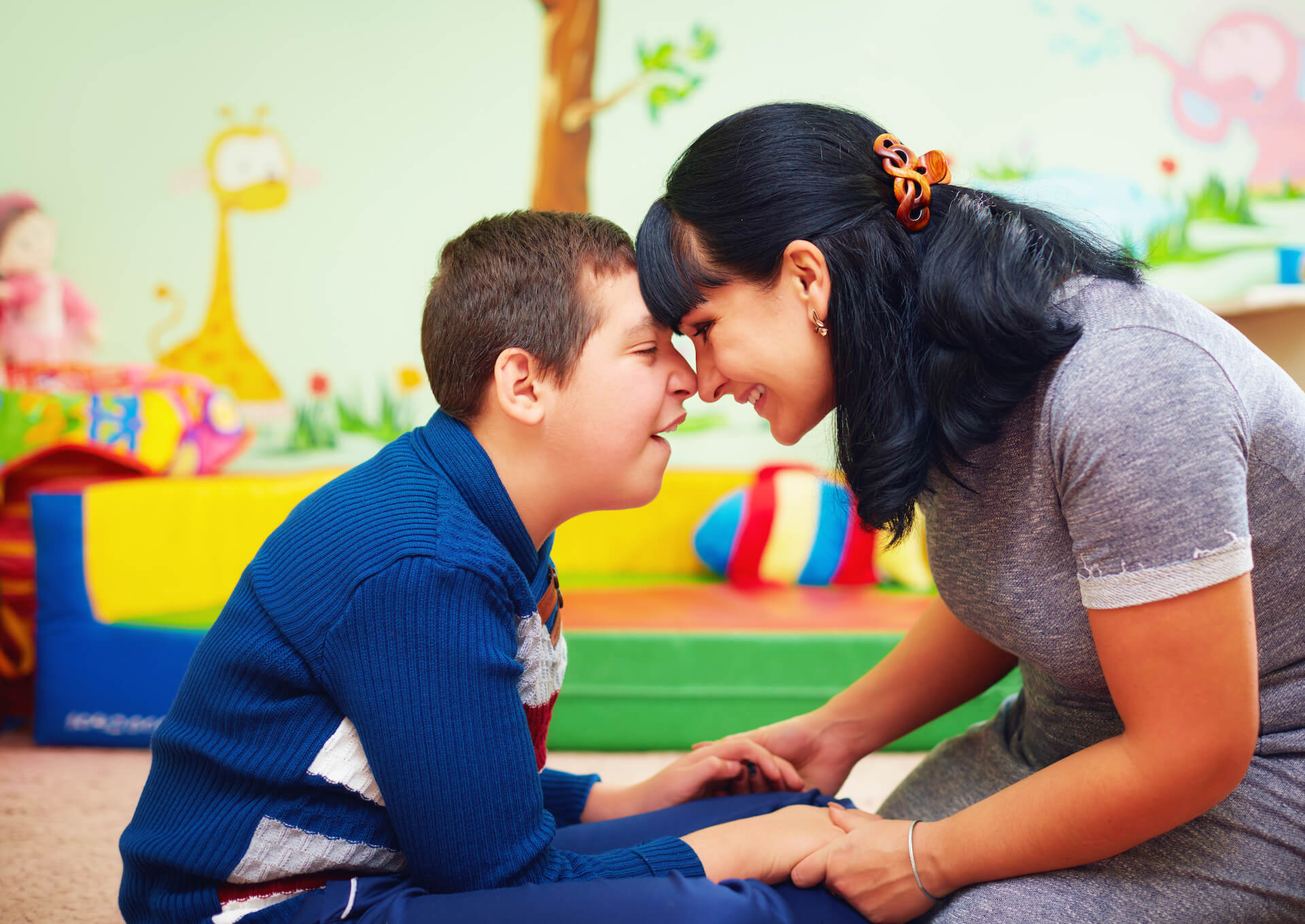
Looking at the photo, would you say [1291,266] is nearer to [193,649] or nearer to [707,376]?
[707,376]

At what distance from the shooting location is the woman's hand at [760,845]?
2.81 feet

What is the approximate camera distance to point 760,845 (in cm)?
88

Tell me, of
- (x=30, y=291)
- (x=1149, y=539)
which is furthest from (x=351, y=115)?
A: (x=1149, y=539)

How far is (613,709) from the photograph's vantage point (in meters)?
2.05

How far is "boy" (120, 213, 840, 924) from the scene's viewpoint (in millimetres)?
749

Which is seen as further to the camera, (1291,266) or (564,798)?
(1291,266)

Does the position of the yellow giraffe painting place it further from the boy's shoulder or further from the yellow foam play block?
the boy's shoulder

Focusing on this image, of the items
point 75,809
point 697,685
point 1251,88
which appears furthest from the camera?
point 1251,88

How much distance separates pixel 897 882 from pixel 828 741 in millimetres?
309

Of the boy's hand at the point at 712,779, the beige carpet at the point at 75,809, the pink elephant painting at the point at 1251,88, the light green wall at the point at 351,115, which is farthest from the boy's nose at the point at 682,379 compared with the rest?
the pink elephant painting at the point at 1251,88

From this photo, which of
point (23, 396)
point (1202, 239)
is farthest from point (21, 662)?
point (1202, 239)

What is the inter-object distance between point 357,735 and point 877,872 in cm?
49

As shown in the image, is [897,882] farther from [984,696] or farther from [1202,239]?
[1202,239]

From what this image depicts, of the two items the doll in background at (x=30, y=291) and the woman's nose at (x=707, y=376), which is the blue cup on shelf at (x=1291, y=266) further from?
the doll in background at (x=30, y=291)
